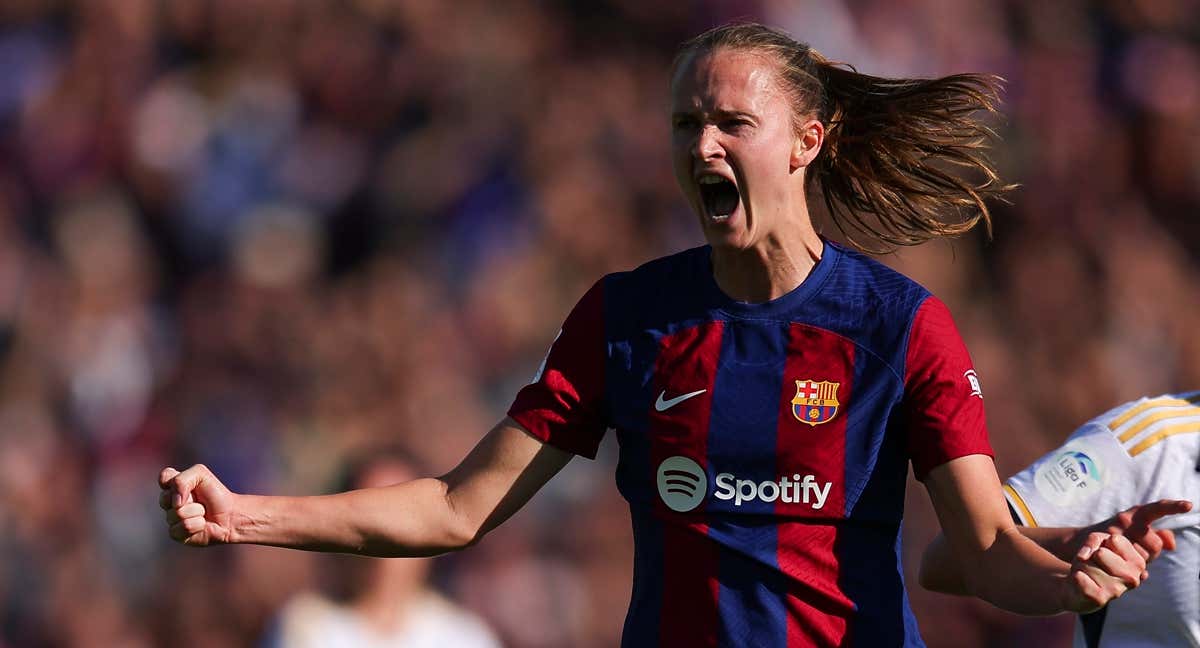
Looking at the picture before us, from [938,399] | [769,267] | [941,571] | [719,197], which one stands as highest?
[719,197]

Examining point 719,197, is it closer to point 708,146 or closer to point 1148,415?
point 708,146

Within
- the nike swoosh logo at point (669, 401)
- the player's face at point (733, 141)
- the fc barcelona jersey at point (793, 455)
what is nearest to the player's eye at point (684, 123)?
the player's face at point (733, 141)

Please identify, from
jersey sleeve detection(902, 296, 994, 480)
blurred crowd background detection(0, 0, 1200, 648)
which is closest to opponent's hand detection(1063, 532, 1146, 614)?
jersey sleeve detection(902, 296, 994, 480)

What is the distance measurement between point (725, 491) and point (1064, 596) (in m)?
0.64

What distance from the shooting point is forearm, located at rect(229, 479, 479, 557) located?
308 centimetres

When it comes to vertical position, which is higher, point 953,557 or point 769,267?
point 769,267

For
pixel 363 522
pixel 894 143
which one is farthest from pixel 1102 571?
pixel 363 522

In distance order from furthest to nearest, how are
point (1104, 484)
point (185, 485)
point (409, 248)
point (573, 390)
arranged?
point (409, 248) → point (1104, 484) → point (573, 390) → point (185, 485)

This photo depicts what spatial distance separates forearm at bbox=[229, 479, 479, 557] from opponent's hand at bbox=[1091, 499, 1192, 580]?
124 cm

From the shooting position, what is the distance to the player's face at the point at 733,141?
3102 mm

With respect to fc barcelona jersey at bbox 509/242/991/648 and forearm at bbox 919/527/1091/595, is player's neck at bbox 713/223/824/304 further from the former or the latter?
forearm at bbox 919/527/1091/595

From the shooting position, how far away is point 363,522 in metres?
3.17

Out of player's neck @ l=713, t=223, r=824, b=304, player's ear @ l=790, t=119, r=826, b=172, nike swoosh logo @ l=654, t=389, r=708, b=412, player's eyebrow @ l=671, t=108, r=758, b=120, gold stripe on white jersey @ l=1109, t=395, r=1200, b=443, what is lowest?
gold stripe on white jersey @ l=1109, t=395, r=1200, b=443

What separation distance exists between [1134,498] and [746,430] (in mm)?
906
